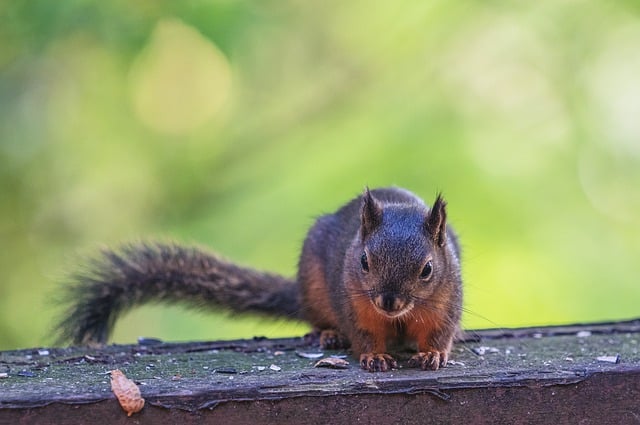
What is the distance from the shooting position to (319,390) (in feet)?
8.55

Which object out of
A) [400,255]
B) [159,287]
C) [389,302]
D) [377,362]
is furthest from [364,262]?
[159,287]

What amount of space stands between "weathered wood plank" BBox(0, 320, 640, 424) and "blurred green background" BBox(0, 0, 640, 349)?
2.39m

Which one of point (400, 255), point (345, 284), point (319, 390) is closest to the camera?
point (319, 390)

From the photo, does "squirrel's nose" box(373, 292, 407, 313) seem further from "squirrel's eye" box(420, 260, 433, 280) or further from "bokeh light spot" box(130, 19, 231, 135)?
"bokeh light spot" box(130, 19, 231, 135)

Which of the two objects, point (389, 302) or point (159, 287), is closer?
point (389, 302)

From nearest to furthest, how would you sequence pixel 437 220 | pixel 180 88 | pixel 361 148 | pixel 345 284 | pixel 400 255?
pixel 400 255 < pixel 437 220 < pixel 345 284 < pixel 180 88 < pixel 361 148

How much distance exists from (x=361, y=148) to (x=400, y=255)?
2983 mm

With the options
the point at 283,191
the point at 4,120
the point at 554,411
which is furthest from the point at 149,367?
the point at 283,191

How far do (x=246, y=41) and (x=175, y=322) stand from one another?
2.15 meters

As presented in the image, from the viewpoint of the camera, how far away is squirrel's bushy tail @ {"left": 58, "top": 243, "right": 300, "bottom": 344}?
3926mm

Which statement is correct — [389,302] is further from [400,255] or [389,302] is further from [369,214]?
[369,214]

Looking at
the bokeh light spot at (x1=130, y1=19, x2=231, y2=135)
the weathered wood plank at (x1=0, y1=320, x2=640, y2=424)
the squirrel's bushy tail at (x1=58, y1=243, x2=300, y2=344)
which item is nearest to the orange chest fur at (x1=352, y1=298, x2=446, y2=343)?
the weathered wood plank at (x1=0, y1=320, x2=640, y2=424)

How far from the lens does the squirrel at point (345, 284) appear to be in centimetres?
326

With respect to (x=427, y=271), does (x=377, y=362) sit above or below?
below
